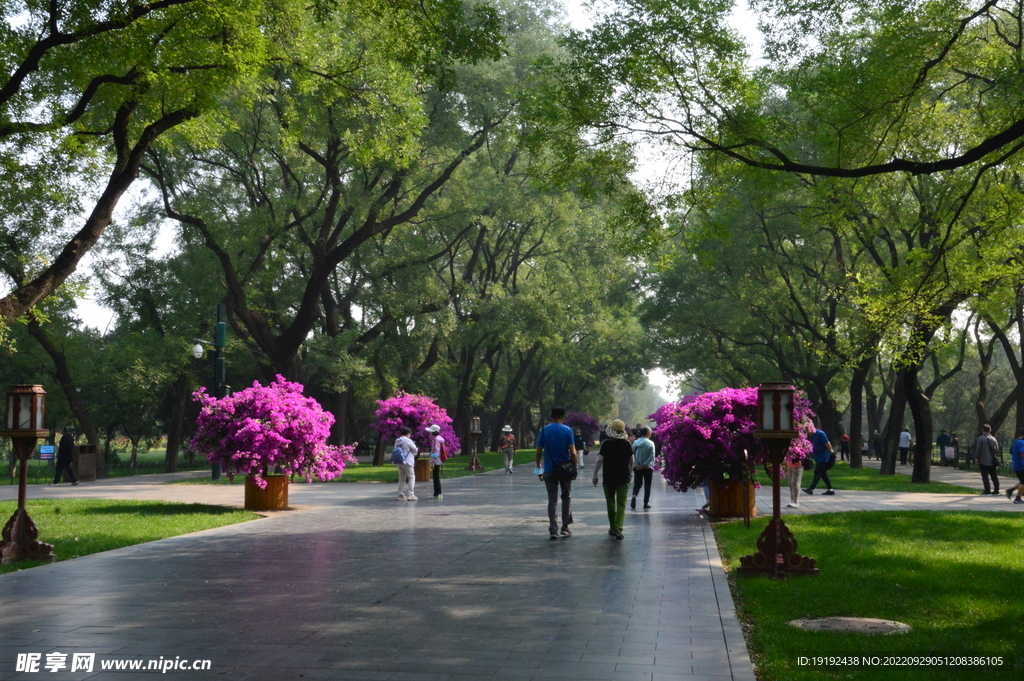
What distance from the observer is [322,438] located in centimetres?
1833

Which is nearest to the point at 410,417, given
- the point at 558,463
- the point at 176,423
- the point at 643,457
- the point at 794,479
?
the point at 643,457

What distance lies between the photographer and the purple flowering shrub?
63719 millimetres

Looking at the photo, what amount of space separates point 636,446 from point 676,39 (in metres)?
7.92

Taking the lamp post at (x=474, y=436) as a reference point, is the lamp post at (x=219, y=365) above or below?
above

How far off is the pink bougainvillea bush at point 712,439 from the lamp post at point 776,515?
5029 mm

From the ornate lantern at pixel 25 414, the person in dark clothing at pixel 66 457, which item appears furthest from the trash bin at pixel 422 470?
the ornate lantern at pixel 25 414

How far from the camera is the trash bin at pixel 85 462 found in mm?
30297

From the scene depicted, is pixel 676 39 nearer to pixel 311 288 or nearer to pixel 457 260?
pixel 311 288

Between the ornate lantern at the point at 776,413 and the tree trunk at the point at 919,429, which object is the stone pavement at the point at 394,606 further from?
the tree trunk at the point at 919,429

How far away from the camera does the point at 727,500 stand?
55.4 feet

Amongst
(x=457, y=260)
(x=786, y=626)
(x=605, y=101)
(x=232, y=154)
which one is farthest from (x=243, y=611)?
(x=457, y=260)

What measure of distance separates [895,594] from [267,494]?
13.1 meters

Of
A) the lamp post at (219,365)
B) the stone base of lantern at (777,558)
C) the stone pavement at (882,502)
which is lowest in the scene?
the stone pavement at (882,502)

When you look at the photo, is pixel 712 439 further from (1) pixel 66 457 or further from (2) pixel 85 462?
(2) pixel 85 462
